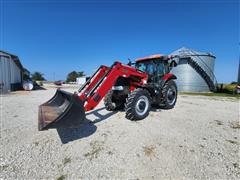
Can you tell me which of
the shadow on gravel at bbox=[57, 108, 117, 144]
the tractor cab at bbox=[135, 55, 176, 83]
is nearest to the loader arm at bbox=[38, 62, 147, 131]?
the shadow on gravel at bbox=[57, 108, 117, 144]

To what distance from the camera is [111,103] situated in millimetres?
5688

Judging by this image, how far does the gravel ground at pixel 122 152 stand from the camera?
6.66 feet

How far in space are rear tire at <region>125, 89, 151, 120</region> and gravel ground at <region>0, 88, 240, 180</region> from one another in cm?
42

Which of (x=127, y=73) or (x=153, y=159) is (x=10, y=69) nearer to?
(x=127, y=73)

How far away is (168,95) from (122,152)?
13.9ft

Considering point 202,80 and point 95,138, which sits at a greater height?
point 202,80

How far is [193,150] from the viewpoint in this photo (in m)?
2.64

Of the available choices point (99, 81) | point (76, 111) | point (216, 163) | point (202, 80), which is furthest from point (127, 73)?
point (202, 80)

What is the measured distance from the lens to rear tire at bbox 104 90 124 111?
5574 mm

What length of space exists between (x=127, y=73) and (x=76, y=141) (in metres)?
2.59

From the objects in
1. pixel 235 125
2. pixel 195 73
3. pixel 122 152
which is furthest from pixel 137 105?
pixel 195 73

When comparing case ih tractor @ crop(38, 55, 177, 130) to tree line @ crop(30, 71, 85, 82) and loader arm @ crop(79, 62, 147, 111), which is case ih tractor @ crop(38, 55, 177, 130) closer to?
loader arm @ crop(79, 62, 147, 111)

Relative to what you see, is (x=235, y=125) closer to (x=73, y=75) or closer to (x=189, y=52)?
(x=189, y=52)

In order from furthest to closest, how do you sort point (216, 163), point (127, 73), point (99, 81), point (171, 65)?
point (171, 65) → point (127, 73) → point (99, 81) → point (216, 163)
